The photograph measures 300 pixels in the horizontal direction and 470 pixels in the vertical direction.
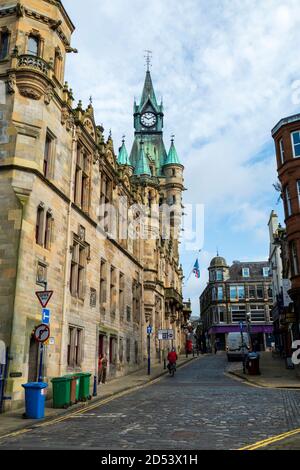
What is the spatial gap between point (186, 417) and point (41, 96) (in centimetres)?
1406

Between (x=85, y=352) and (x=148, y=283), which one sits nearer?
(x=85, y=352)

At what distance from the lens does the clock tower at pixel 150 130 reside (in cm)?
8000

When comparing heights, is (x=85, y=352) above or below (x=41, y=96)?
below

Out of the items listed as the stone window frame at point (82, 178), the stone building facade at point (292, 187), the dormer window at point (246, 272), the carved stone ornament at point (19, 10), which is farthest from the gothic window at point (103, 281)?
the dormer window at point (246, 272)

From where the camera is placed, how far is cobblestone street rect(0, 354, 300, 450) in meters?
9.22

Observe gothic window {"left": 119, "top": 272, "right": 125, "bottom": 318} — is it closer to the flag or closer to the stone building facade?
the stone building facade

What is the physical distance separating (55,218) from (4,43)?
26.9 feet

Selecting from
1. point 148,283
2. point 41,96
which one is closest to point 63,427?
point 41,96

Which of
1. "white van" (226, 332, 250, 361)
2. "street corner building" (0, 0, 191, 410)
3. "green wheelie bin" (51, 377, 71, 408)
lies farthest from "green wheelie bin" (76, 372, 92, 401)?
"white van" (226, 332, 250, 361)

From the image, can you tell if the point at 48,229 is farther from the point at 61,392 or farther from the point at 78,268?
the point at 61,392

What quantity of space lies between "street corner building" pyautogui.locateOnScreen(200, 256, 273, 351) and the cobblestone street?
6308 cm

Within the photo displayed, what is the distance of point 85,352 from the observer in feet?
75.2

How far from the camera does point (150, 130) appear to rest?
86.4 metres
